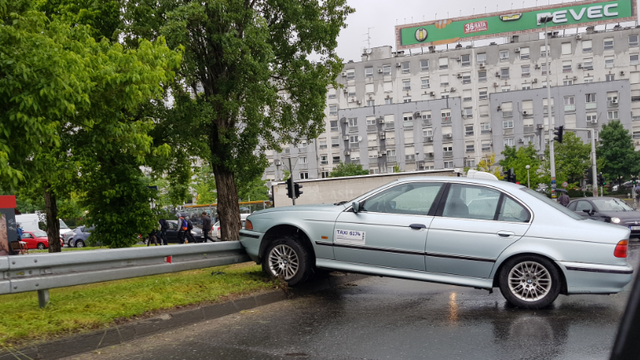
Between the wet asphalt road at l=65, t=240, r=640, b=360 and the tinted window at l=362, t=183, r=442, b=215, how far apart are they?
1.25m

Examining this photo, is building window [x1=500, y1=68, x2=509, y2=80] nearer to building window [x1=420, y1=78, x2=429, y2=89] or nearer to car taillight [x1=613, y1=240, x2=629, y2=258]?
building window [x1=420, y1=78, x2=429, y2=89]

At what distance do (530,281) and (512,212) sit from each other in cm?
91

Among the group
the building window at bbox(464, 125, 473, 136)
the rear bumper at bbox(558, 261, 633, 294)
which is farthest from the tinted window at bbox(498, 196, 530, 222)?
the building window at bbox(464, 125, 473, 136)

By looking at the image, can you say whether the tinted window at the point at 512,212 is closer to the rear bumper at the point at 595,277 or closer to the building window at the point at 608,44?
the rear bumper at the point at 595,277

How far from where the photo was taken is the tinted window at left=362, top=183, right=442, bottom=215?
25.0ft

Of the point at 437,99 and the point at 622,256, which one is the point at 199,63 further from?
the point at 437,99

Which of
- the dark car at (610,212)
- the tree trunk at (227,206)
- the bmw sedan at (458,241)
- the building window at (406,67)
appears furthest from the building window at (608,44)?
the bmw sedan at (458,241)

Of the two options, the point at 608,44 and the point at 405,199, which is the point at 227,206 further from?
the point at 608,44

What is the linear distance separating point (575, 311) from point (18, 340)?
19.9ft

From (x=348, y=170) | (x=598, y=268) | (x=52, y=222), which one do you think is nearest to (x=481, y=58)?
(x=348, y=170)

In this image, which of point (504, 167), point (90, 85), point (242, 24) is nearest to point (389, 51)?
point (504, 167)

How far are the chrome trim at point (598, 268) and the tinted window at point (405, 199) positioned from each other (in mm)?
1873

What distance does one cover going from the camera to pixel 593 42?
261 feet

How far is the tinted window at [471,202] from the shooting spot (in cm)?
731
